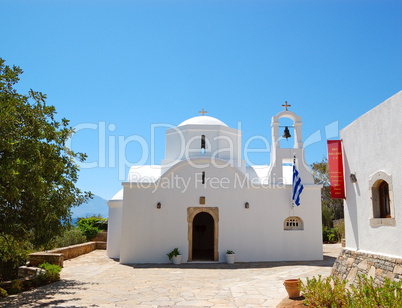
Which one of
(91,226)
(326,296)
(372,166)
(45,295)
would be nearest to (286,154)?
(372,166)

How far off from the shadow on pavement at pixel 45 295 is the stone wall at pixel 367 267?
5897mm

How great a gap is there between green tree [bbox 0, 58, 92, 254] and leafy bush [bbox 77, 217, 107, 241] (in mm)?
11739

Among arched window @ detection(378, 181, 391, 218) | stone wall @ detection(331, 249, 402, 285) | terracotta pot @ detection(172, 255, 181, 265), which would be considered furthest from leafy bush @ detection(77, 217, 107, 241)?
arched window @ detection(378, 181, 391, 218)

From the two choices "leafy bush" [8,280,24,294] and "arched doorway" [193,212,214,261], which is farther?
"arched doorway" [193,212,214,261]

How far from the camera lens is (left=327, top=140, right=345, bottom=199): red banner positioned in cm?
846

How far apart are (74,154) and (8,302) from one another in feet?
10.8

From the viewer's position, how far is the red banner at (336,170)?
8.46 meters

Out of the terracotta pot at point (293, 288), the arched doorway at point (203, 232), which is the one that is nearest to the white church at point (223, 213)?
the arched doorway at point (203, 232)

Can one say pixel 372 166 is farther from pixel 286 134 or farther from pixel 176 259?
pixel 176 259

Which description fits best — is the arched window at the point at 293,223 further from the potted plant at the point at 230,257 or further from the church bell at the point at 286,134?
the church bell at the point at 286,134

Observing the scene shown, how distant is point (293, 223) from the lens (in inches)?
565

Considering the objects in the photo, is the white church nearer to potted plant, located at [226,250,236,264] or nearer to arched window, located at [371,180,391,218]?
potted plant, located at [226,250,236,264]

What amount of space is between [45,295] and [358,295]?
6.51 m

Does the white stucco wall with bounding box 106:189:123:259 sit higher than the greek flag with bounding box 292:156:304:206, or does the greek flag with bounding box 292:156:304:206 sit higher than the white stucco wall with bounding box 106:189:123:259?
the greek flag with bounding box 292:156:304:206
